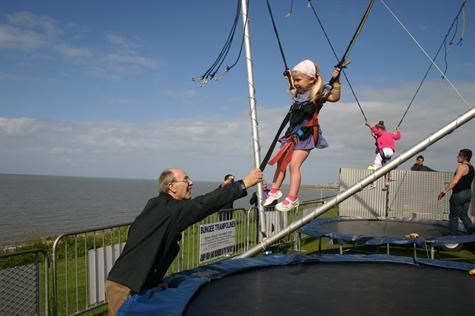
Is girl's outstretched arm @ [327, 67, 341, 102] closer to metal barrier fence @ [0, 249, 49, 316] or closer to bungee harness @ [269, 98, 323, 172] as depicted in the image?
bungee harness @ [269, 98, 323, 172]

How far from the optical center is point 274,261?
11.7 ft

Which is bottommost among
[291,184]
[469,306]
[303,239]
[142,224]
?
[303,239]

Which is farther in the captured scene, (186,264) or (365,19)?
(186,264)

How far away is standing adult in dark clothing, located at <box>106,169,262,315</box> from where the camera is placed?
209cm

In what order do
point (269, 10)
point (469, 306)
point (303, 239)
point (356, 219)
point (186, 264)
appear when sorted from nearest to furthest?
point (469, 306), point (269, 10), point (186, 264), point (356, 219), point (303, 239)

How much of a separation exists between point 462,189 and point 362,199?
3414 mm

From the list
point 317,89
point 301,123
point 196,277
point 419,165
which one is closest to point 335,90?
point 317,89

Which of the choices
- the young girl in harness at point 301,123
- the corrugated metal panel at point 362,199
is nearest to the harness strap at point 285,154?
the young girl in harness at point 301,123

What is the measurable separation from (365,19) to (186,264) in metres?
3.51

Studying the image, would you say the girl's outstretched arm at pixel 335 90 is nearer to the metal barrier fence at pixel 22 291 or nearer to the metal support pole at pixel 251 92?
the metal support pole at pixel 251 92

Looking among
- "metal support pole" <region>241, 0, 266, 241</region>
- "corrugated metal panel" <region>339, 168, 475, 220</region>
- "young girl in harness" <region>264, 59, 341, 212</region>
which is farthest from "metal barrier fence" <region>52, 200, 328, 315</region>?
"corrugated metal panel" <region>339, 168, 475, 220</region>

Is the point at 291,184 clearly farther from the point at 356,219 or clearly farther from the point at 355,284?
the point at 356,219

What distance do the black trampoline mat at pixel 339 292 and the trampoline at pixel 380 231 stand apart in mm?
1401

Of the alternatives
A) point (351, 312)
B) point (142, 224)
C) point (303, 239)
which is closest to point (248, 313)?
point (351, 312)
